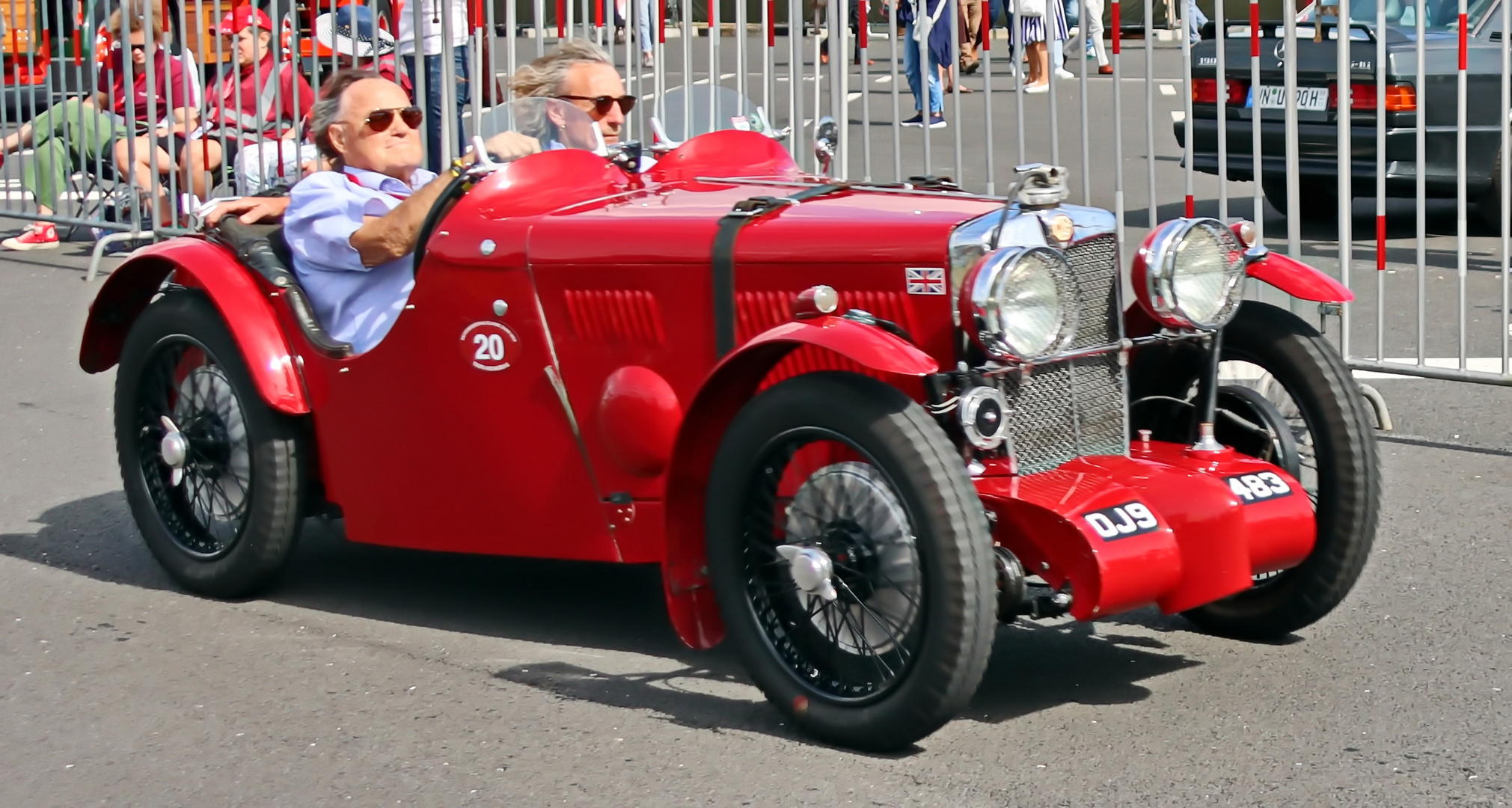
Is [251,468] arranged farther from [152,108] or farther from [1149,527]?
[152,108]

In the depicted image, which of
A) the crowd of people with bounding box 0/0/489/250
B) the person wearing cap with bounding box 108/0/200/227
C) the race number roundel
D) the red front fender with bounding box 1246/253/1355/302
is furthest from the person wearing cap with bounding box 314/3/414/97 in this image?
the red front fender with bounding box 1246/253/1355/302

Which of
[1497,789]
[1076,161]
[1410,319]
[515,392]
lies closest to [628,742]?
[515,392]

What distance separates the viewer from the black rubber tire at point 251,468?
4.99 metres

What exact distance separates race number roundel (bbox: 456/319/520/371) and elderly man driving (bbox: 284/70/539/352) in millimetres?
274

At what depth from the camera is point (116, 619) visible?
5.00 m

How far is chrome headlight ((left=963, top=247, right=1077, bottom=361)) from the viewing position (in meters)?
3.79

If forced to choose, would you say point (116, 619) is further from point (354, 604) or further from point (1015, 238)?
point (1015, 238)

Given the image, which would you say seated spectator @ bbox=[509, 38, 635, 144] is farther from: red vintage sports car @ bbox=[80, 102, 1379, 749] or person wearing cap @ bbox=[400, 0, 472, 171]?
person wearing cap @ bbox=[400, 0, 472, 171]

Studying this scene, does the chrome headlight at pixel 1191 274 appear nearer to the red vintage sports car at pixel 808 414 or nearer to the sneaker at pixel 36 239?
the red vintage sports car at pixel 808 414

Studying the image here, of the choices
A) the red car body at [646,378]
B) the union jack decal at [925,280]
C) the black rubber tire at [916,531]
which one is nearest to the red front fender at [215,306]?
the red car body at [646,378]

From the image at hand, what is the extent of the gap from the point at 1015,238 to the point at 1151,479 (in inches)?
22.3

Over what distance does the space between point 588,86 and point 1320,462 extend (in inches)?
93.8

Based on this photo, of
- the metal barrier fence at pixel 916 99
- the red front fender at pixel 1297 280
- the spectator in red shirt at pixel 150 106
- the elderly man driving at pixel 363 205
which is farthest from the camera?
the spectator in red shirt at pixel 150 106

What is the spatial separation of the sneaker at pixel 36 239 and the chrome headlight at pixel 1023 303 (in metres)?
9.12
